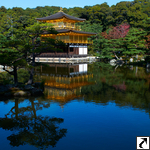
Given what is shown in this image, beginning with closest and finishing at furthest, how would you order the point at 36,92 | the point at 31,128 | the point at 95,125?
the point at 31,128 → the point at 95,125 → the point at 36,92

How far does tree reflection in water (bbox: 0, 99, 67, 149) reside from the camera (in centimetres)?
720


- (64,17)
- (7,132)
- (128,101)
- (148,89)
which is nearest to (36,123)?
(7,132)

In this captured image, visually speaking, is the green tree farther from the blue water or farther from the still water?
the blue water

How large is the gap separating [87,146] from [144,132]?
101 inches

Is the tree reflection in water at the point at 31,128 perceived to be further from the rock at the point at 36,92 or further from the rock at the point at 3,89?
the rock at the point at 3,89

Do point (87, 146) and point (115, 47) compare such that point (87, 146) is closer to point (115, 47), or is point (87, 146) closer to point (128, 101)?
point (128, 101)

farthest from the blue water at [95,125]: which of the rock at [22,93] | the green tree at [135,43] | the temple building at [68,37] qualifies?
the temple building at [68,37]

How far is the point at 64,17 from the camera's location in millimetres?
41000

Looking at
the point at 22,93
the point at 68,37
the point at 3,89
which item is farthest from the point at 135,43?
the point at 3,89

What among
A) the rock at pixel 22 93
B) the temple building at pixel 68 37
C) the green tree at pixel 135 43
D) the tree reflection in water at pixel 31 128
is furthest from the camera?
the temple building at pixel 68 37

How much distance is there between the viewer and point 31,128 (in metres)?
8.21

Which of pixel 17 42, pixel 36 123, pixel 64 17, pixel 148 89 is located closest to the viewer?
pixel 36 123

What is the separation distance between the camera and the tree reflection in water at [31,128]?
284 inches

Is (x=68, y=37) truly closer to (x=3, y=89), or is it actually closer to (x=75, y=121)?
(x=3, y=89)
